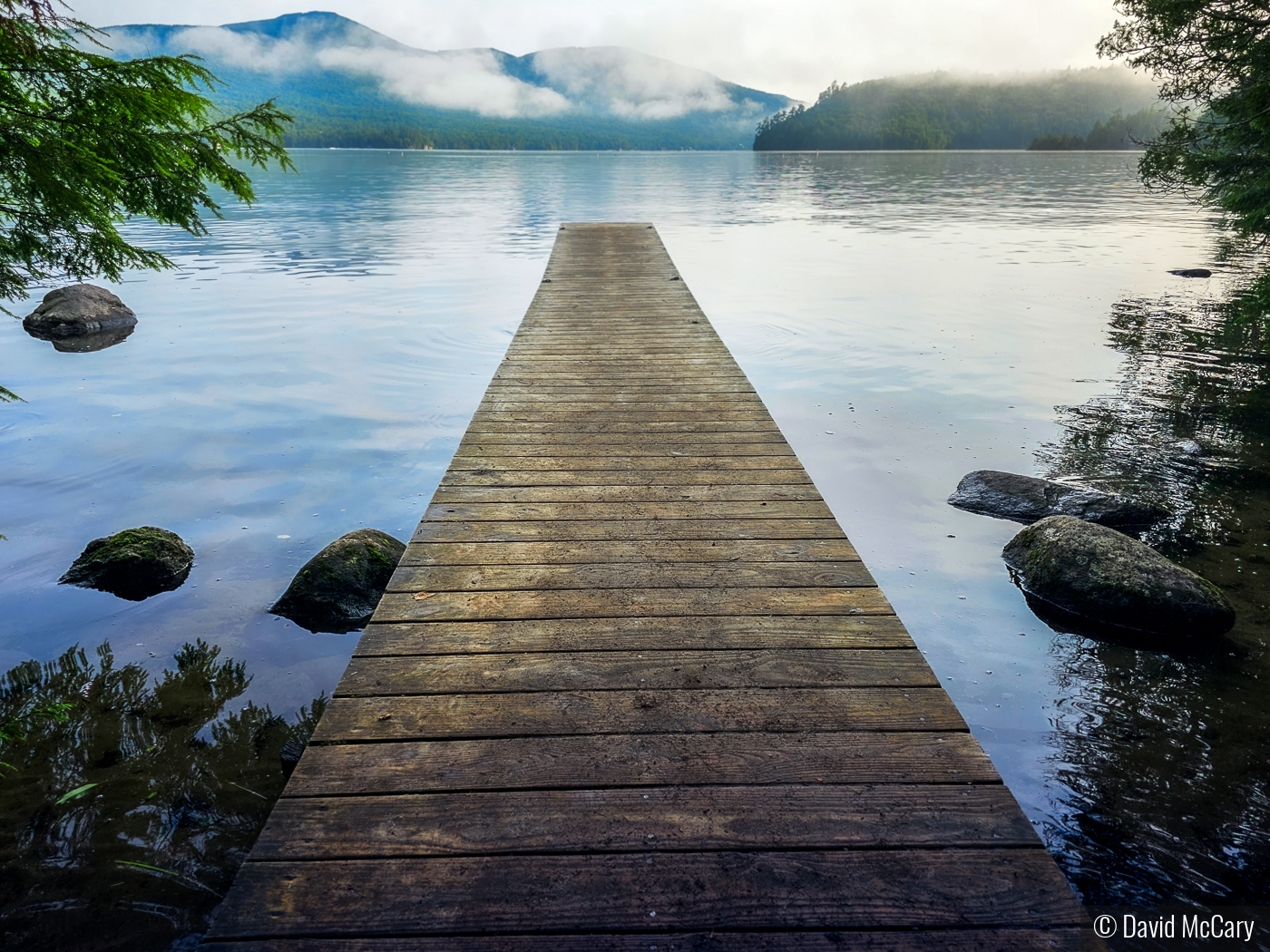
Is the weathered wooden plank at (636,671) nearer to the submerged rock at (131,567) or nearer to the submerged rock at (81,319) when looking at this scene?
the submerged rock at (131,567)

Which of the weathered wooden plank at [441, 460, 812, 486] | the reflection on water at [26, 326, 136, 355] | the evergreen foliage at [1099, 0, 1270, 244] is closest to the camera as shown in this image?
the weathered wooden plank at [441, 460, 812, 486]

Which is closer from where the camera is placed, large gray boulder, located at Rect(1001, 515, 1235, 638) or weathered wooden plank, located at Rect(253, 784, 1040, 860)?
weathered wooden plank, located at Rect(253, 784, 1040, 860)

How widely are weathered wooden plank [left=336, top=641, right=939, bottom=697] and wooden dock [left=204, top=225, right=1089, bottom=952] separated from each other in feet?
0.04

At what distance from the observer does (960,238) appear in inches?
1029

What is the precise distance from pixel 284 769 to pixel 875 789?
2.92 metres

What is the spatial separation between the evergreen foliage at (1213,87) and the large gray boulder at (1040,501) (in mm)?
7192

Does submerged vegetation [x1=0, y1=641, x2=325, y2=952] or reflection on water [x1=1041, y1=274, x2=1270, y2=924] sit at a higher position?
reflection on water [x1=1041, y1=274, x2=1270, y2=924]

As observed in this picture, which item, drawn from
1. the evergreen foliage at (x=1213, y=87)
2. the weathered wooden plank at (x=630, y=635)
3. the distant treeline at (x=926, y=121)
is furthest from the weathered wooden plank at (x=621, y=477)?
the distant treeline at (x=926, y=121)

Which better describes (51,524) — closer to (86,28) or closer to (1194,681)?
(86,28)

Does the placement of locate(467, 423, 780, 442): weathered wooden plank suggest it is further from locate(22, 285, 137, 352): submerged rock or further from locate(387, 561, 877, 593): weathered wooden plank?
locate(22, 285, 137, 352): submerged rock

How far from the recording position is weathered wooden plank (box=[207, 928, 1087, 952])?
1973 millimetres

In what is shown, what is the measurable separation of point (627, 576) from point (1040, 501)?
15.5 ft

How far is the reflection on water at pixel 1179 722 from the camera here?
3.42 m

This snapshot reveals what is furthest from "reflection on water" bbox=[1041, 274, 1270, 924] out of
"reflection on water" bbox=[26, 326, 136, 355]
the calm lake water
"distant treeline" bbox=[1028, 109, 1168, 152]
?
"distant treeline" bbox=[1028, 109, 1168, 152]
